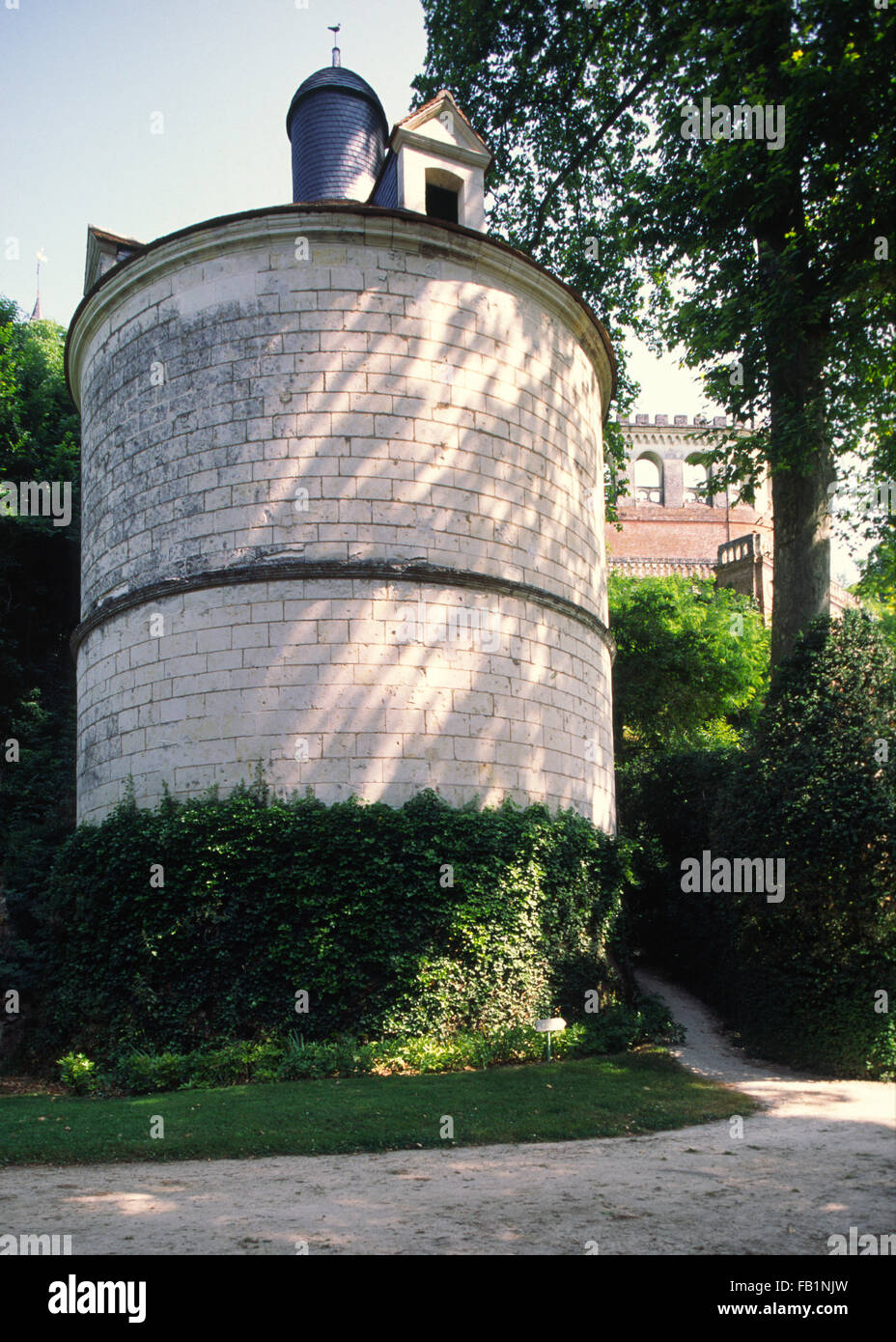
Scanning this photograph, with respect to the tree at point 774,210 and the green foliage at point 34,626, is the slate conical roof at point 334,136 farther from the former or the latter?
the green foliage at point 34,626

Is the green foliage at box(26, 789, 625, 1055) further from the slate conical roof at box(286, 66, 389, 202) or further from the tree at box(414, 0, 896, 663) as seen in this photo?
the slate conical roof at box(286, 66, 389, 202)

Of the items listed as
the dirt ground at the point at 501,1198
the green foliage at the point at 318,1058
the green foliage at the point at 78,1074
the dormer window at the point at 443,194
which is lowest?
the green foliage at the point at 78,1074

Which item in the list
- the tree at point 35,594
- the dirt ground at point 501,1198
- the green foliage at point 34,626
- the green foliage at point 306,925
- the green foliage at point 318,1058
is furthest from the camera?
the tree at point 35,594

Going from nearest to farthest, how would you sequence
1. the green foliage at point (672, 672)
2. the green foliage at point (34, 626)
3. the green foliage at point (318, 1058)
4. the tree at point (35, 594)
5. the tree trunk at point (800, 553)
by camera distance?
the green foliage at point (318, 1058) < the tree trunk at point (800, 553) < the green foliage at point (34, 626) < the tree at point (35, 594) < the green foliage at point (672, 672)

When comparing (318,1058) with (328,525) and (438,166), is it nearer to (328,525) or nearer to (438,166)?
(328,525)

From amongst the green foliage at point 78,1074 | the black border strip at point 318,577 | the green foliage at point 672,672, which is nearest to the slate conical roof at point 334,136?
the black border strip at point 318,577

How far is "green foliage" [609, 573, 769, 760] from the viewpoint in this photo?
28984 millimetres

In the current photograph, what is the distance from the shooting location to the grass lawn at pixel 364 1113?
25.0 ft

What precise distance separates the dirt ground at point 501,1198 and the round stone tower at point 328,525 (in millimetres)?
5609

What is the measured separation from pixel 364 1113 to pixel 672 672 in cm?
2232

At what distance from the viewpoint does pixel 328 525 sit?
41.7ft

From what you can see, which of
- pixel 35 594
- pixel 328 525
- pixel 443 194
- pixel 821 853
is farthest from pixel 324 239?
pixel 35 594

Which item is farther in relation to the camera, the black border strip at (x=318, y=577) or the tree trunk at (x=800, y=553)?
the tree trunk at (x=800, y=553)
